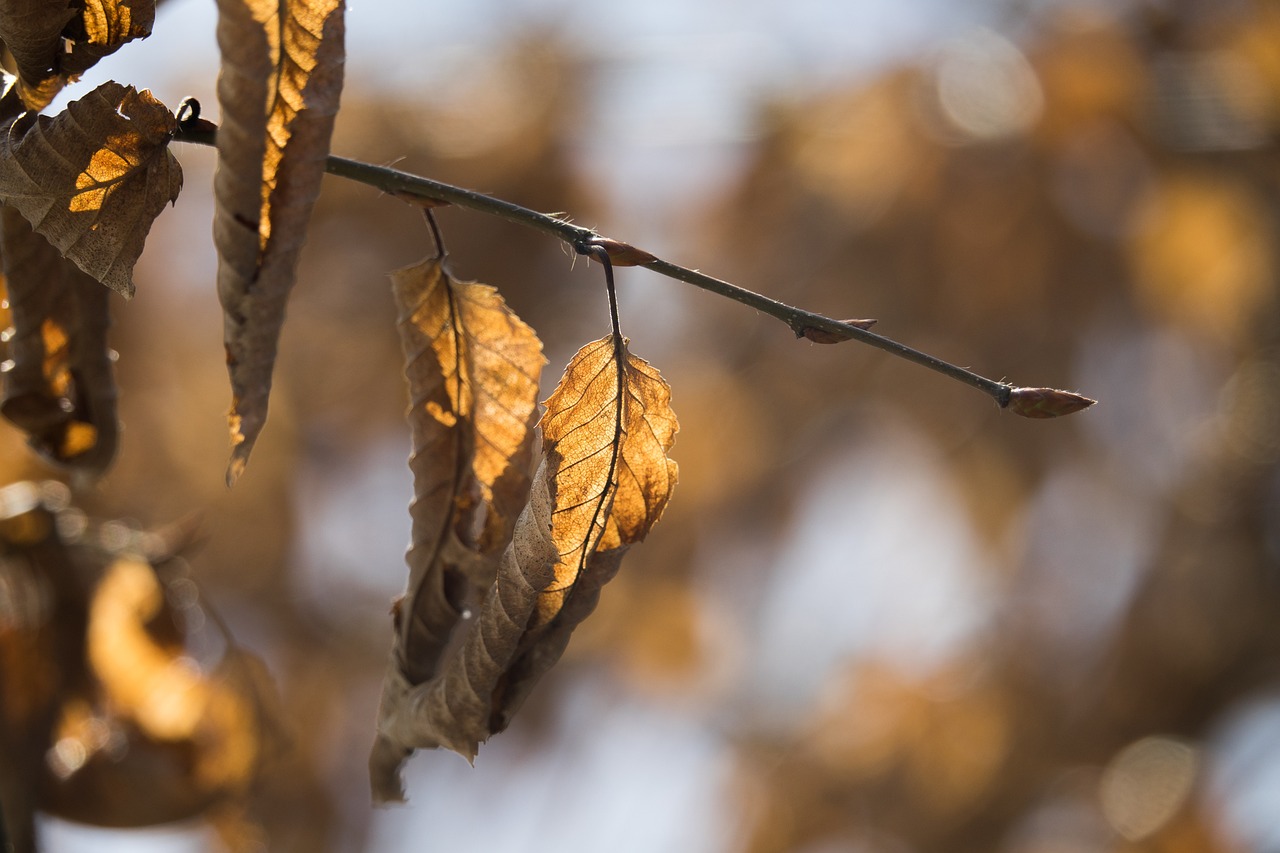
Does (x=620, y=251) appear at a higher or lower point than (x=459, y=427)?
higher

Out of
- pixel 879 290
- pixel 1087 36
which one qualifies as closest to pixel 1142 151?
pixel 1087 36

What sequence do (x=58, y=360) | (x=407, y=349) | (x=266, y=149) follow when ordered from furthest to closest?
1. (x=58, y=360)
2. (x=407, y=349)
3. (x=266, y=149)

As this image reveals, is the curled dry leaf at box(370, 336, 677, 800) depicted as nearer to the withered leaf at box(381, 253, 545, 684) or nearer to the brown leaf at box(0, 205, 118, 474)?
the withered leaf at box(381, 253, 545, 684)

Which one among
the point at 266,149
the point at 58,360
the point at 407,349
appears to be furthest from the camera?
the point at 58,360

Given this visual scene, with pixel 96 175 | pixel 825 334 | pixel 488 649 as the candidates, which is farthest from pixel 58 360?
pixel 825 334

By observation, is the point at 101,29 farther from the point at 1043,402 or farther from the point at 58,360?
the point at 1043,402

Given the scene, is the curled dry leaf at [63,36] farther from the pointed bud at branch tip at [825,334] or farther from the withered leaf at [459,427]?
the pointed bud at branch tip at [825,334]

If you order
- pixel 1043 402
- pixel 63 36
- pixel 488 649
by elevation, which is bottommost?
pixel 488 649
